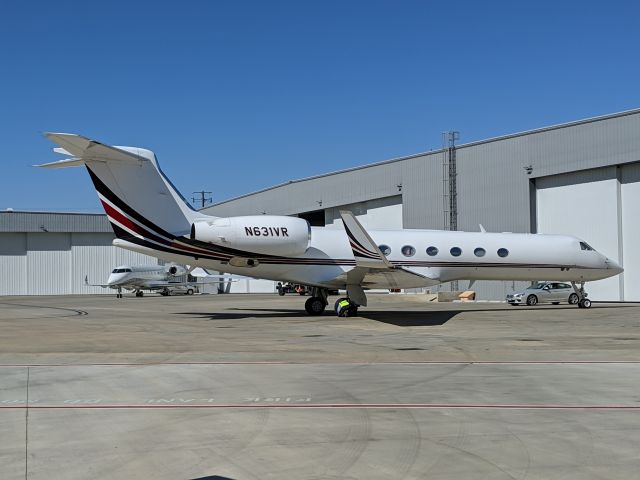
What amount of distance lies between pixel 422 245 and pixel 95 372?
54.1ft

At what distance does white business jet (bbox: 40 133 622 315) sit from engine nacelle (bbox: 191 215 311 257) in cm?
3

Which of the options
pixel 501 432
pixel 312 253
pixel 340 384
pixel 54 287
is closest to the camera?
pixel 501 432

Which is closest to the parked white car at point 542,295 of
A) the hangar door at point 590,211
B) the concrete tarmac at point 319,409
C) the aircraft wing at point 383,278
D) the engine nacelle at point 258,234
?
the hangar door at point 590,211

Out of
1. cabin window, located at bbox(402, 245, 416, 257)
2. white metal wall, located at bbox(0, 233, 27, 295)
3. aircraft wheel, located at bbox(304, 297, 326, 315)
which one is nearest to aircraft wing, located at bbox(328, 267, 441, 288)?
cabin window, located at bbox(402, 245, 416, 257)

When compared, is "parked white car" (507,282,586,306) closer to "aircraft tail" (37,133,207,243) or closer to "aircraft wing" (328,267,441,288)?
"aircraft wing" (328,267,441,288)

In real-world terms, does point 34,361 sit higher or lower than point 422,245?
lower

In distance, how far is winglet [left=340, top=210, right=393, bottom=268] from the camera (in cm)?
2100

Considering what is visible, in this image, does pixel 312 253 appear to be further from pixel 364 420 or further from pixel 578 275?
pixel 364 420

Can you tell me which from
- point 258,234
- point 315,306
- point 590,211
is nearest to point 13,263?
point 315,306

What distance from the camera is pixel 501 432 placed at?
629cm

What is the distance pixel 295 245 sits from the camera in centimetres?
2314

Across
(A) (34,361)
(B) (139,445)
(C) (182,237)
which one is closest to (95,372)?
(A) (34,361)

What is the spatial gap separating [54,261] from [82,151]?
183 feet

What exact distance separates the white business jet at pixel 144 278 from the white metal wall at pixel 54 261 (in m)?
14.4
